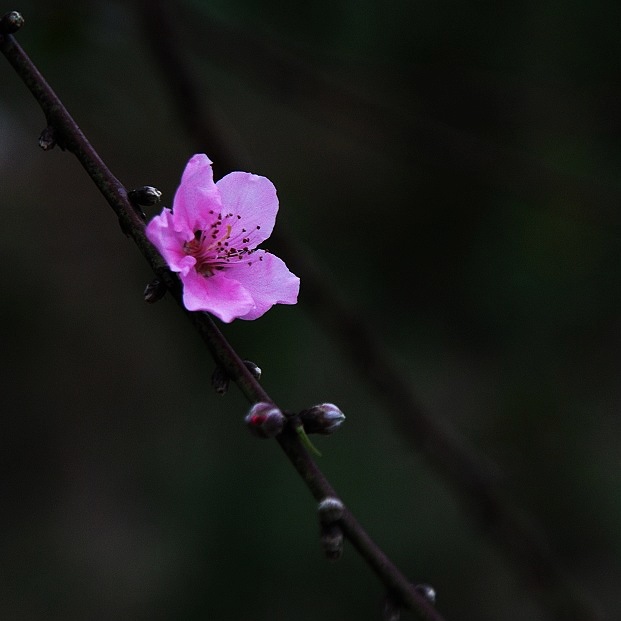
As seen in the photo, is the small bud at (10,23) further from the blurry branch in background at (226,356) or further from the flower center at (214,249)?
the flower center at (214,249)

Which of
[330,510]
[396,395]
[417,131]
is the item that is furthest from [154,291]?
[417,131]

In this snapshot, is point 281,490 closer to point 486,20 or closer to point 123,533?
point 123,533

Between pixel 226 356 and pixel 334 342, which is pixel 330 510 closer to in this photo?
pixel 226 356

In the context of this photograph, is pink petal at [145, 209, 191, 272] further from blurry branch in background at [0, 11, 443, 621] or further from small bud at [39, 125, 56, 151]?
small bud at [39, 125, 56, 151]

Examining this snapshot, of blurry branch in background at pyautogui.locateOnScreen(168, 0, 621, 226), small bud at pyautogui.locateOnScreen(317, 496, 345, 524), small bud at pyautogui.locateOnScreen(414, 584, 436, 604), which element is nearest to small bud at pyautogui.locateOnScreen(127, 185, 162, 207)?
small bud at pyautogui.locateOnScreen(317, 496, 345, 524)

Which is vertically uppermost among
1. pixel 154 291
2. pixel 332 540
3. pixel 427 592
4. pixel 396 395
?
pixel 154 291

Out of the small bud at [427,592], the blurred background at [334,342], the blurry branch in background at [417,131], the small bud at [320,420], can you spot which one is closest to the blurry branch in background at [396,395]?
the blurry branch in background at [417,131]
